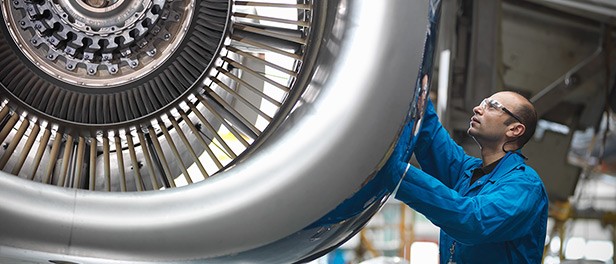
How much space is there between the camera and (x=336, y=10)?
5.88ft

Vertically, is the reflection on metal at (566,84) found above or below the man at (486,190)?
above

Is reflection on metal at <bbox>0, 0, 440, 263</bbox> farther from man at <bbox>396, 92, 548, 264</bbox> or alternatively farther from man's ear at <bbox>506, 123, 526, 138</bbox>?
man's ear at <bbox>506, 123, 526, 138</bbox>

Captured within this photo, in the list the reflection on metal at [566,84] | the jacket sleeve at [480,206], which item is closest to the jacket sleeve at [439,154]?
the jacket sleeve at [480,206]

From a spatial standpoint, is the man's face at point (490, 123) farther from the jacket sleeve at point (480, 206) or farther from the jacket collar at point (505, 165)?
the jacket sleeve at point (480, 206)

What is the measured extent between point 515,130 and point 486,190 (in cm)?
28

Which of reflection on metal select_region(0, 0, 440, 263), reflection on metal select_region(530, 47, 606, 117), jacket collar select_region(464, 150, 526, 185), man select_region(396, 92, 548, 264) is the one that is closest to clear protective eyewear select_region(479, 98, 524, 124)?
man select_region(396, 92, 548, 264)

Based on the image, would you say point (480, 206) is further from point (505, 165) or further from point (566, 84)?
point (566, 84)

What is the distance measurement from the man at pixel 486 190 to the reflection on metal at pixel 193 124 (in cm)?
42

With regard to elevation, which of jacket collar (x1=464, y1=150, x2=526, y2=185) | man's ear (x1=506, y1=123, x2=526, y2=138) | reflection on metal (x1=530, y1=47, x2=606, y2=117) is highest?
reflection on metal (x1=530, y1=47, x2=606, y2=117)

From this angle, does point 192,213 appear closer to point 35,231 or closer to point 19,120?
point 35,231

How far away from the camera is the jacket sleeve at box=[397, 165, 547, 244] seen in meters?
2.17

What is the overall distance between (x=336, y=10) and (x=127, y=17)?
0.43 metres

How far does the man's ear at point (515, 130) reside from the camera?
267cm

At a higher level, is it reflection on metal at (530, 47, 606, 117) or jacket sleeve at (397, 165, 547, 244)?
reflection on metal at (530, 47, 606, 117)
